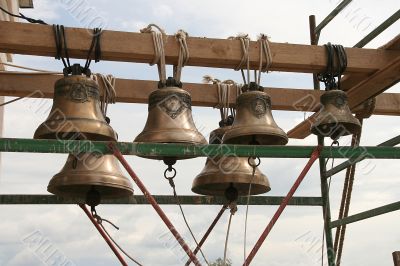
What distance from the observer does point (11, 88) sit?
3.86 metres

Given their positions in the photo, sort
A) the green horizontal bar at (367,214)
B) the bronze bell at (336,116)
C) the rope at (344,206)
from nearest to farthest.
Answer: the bronze bell at (336,116) < the green horizontal bar at (367,214) < the rope at (344,206)

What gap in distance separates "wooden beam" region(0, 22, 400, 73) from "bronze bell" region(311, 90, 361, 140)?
0.20 metres

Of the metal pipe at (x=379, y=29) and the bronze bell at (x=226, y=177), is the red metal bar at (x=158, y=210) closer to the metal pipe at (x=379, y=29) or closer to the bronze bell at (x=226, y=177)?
the bronze bell at (x=226, y=177)

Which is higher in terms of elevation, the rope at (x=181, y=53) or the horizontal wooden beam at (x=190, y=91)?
the horizontal wooden beam at (x=190, y=91)

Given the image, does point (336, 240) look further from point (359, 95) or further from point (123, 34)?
point (123, 34)

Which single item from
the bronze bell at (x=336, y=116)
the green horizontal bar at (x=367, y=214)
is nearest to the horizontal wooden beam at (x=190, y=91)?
the bronze bell at (x=336, y=116)

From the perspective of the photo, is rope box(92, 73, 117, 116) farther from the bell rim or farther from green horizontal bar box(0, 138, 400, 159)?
green horizontal bar box(0, 138, 400, 159)

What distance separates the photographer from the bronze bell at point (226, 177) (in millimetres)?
3496

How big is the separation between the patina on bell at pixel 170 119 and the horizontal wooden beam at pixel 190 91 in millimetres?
848

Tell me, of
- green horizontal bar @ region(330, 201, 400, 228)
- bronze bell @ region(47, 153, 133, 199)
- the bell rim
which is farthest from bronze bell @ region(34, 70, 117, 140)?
green horizontal bar @ region(330, 201, 400, 228)

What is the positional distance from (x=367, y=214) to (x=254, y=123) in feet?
3.86

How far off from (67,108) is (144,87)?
106cm

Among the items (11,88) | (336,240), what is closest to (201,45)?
(11,88)

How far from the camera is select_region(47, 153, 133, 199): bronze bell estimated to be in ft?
10.6
